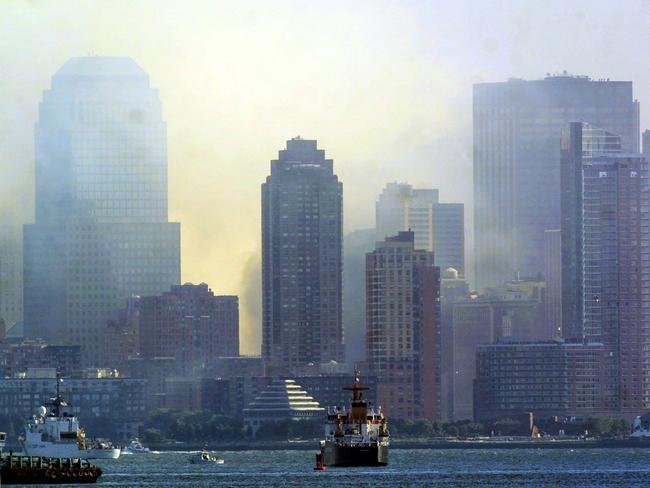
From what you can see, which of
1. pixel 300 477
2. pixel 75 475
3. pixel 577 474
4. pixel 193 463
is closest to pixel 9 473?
pixel 75 475

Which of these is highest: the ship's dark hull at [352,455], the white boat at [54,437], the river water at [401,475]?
the white boat at [54,437]

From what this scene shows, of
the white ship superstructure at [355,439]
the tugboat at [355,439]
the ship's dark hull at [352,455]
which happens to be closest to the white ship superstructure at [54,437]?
the ship's dark hull at [352,455]

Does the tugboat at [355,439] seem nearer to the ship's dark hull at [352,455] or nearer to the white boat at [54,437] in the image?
the ship's dark hull at [352,455]

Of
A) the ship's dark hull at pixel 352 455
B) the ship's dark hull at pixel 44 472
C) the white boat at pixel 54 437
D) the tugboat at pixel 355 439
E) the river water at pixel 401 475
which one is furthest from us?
the white boat at pixel 54 437

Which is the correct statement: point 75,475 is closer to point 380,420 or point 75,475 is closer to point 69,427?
point 380,420

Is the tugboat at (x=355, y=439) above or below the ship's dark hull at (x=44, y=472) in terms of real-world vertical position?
above

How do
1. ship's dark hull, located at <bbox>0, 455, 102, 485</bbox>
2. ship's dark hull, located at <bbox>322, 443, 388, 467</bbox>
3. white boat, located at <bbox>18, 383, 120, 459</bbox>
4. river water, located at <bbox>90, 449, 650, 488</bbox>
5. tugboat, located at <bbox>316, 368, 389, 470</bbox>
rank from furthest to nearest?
white boat, located at <bbox>18, 383, 120, 459</bbox>, ship's dark hull, located at <bbox>322, 443, 388, 467</bbox>, tugboat, located at <bbox>316, 368, 389, 470</bbox>, river water, located at <bbox>90, 449, 650, 488</bbox>, ship's dark hull, located at <bbox>0, 455, 102, 485</bbox>

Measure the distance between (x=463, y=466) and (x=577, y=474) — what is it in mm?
22824

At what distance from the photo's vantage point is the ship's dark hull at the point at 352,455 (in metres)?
162

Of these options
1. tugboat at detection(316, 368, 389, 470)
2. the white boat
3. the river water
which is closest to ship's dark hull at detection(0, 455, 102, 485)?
the river water

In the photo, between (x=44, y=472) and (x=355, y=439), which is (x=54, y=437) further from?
(x=44, y=472)

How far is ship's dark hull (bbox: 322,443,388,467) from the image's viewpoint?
162 meters

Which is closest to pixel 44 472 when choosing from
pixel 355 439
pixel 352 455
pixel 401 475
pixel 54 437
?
pixel 352 455

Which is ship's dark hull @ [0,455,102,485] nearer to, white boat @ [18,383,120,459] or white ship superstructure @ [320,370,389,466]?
white ship superstructure @ [320,370,389,466]
